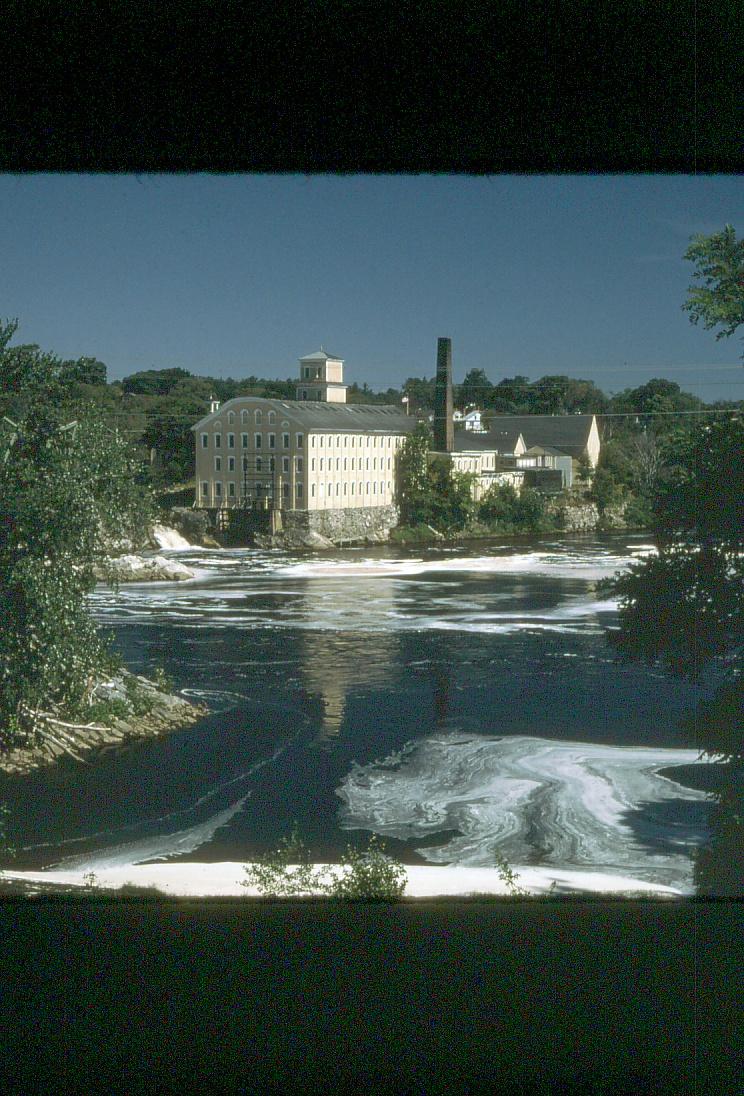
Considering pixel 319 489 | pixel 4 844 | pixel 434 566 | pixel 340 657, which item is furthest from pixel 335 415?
pixel 4 844

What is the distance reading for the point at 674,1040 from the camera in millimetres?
1950

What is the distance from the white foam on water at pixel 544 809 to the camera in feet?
7.86

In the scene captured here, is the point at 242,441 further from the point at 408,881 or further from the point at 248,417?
the point at 408,881

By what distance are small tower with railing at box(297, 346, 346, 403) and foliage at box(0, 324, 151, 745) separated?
19.6 inches

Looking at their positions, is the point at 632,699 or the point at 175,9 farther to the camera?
the point at 632,699

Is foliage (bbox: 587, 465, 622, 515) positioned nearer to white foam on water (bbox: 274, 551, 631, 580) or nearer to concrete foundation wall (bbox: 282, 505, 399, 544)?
white foam on water (bbox: 274, 551, 631, 580)

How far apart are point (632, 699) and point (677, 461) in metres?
0.64

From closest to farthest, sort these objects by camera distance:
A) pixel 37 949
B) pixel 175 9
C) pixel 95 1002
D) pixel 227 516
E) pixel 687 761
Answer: pixel 175 9, pixel 95 1002, pixel 37 949, pixel 687 761, pixel 227 516

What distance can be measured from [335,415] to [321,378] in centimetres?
13

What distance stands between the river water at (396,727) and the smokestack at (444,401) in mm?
342

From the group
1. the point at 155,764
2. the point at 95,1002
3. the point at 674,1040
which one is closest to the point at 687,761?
the point at 674,1040

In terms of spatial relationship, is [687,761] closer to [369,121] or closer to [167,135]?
[369,121]

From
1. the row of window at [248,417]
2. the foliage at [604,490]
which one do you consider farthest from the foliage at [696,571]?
the row of window at [248,417]

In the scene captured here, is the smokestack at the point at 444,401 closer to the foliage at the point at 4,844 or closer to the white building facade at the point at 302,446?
the white building facade at the point at 302,446
